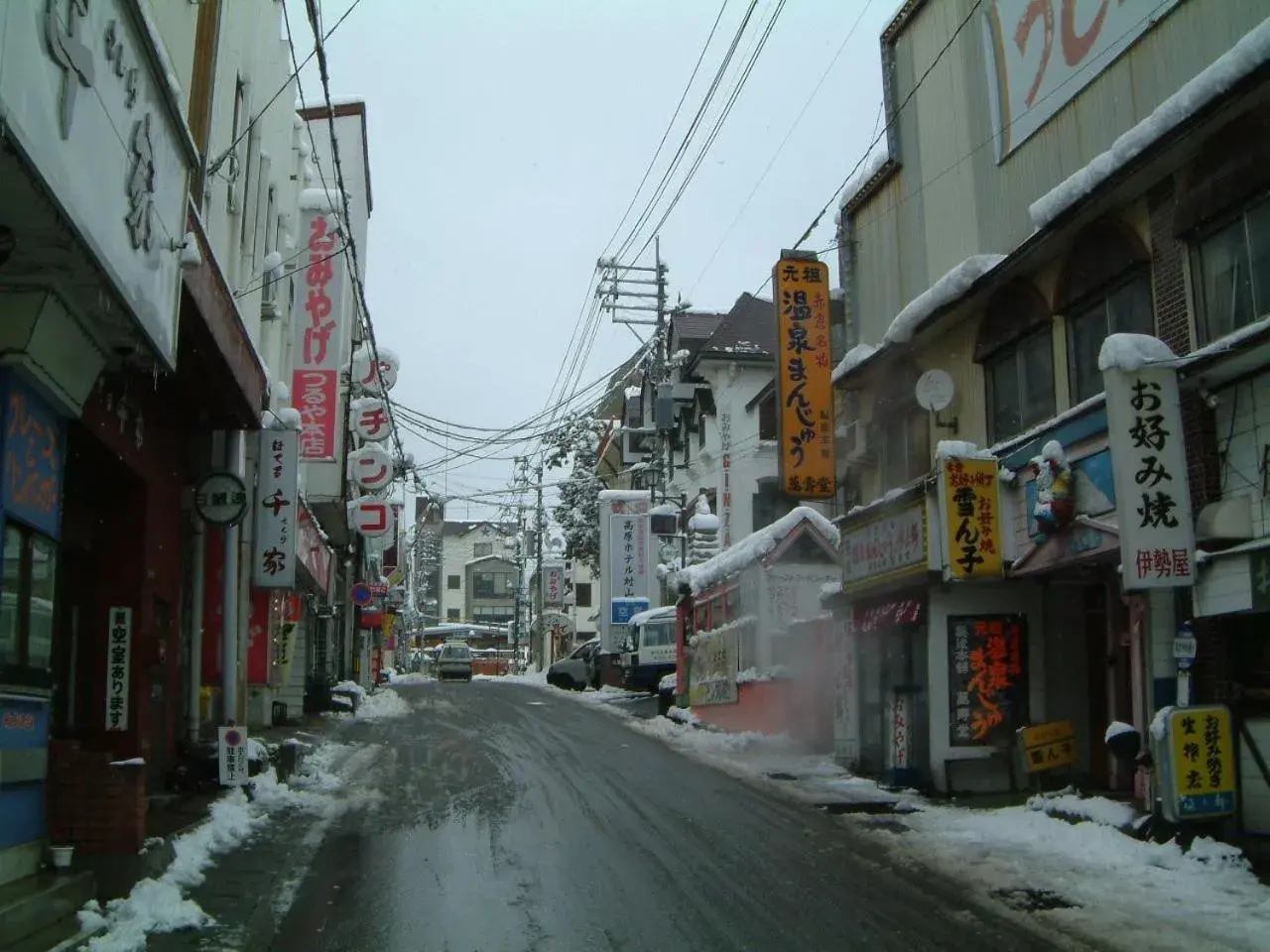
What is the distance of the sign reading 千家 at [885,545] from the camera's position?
1516 centimetres

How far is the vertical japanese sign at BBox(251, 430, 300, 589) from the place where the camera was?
1700 centimetres

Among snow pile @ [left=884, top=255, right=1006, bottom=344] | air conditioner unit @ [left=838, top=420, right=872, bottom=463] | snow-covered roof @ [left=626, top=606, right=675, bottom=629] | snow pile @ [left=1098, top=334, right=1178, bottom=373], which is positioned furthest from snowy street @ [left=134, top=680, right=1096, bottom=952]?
snow-covered roof @ [left=626, top=606, right=675, bottom=629]

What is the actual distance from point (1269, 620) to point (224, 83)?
13.0 meters

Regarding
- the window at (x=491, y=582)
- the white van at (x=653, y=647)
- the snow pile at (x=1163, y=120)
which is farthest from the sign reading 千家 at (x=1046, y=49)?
the window at (x=491, y=582)

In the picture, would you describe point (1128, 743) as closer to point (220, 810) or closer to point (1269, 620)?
point (1269, 620)

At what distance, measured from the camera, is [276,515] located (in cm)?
1708

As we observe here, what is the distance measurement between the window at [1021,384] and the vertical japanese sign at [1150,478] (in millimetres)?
3893

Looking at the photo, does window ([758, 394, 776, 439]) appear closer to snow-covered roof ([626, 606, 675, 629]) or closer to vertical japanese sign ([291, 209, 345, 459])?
snow-covered roof ([626, 606, 675, 629])

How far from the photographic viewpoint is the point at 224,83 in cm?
1425

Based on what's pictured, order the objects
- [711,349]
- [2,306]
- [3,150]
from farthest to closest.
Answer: [711,349]
[2,306]
[3,150]

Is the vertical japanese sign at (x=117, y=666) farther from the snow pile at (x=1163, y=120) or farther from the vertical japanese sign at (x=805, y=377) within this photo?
the snow pile at (x=1163, y=120)

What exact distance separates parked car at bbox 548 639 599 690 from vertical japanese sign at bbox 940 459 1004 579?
106 feet

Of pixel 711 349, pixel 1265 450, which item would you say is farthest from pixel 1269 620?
pixel 711 349

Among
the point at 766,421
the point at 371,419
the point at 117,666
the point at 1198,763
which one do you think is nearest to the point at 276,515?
the point at 117,666
